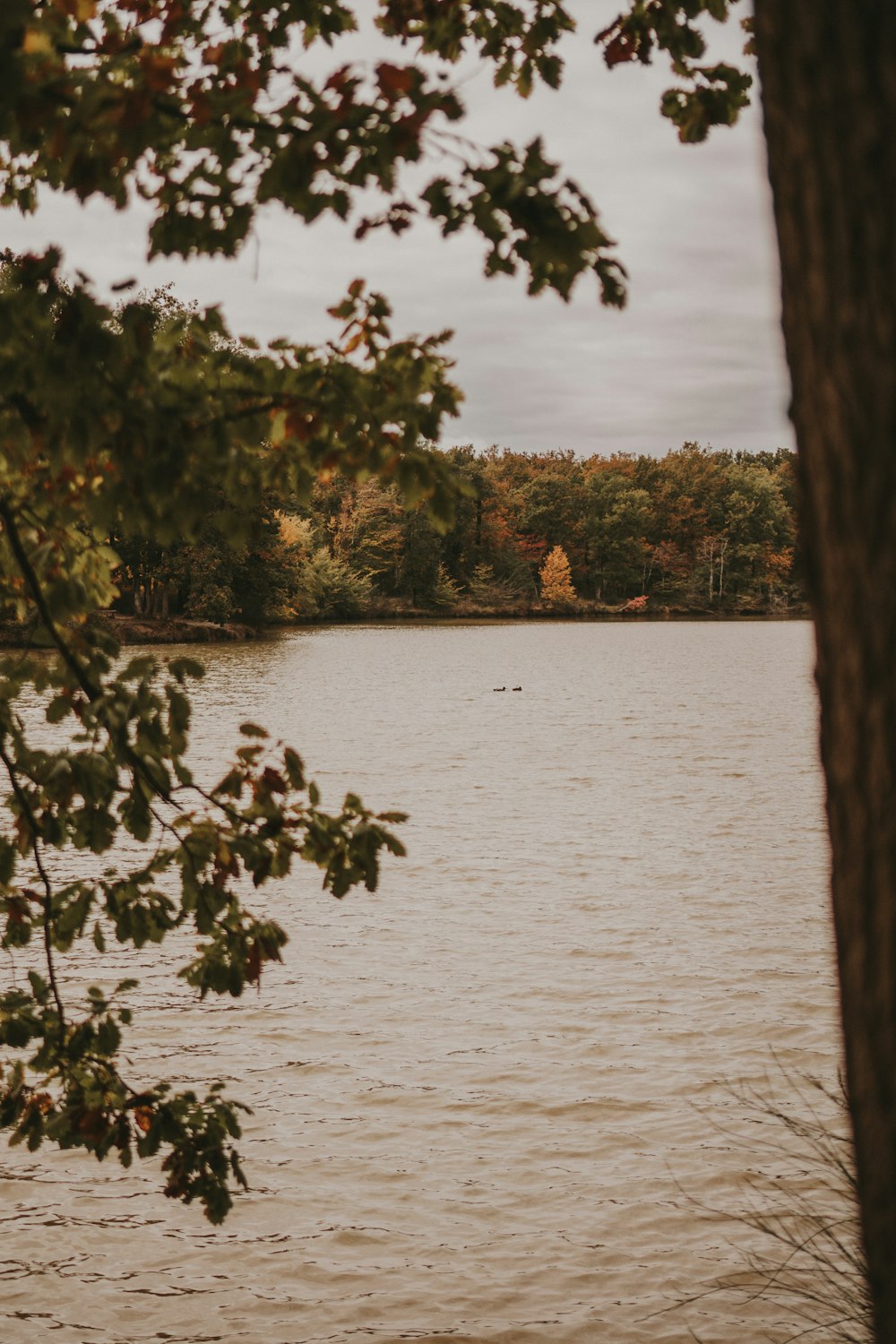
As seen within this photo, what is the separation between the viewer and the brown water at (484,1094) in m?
4.82

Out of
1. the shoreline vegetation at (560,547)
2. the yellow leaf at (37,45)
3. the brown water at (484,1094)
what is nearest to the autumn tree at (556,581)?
the shoreline vegetation at (560,547)

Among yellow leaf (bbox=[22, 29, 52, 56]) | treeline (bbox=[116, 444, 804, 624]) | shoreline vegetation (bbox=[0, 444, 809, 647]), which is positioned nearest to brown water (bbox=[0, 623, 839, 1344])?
yellow leaf (bbox=[22, 29, 52, 56])

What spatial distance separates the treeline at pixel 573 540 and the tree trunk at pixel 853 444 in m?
75.3

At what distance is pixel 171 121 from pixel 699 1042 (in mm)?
6330

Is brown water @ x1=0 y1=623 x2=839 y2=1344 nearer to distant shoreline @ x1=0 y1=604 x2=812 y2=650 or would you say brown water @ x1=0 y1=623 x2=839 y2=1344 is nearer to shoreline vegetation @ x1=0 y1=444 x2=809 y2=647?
distant shoreline @ x1=0 y1=604 x2=812 y2=650

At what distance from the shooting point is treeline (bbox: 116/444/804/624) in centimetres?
8831

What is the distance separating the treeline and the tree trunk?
75.3 metres

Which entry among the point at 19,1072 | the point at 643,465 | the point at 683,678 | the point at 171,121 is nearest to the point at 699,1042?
the point at 19,1072

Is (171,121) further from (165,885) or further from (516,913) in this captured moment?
(165,885)

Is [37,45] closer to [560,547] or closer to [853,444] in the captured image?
[853,444]

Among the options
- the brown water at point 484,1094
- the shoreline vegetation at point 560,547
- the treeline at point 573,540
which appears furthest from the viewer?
the treeline at point 573,540

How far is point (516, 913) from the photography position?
10.5m

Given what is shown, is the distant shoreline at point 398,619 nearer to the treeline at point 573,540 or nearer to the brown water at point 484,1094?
the treeline at point 573,540

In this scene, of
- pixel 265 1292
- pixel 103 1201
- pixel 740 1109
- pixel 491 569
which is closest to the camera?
pixel 265 1292
